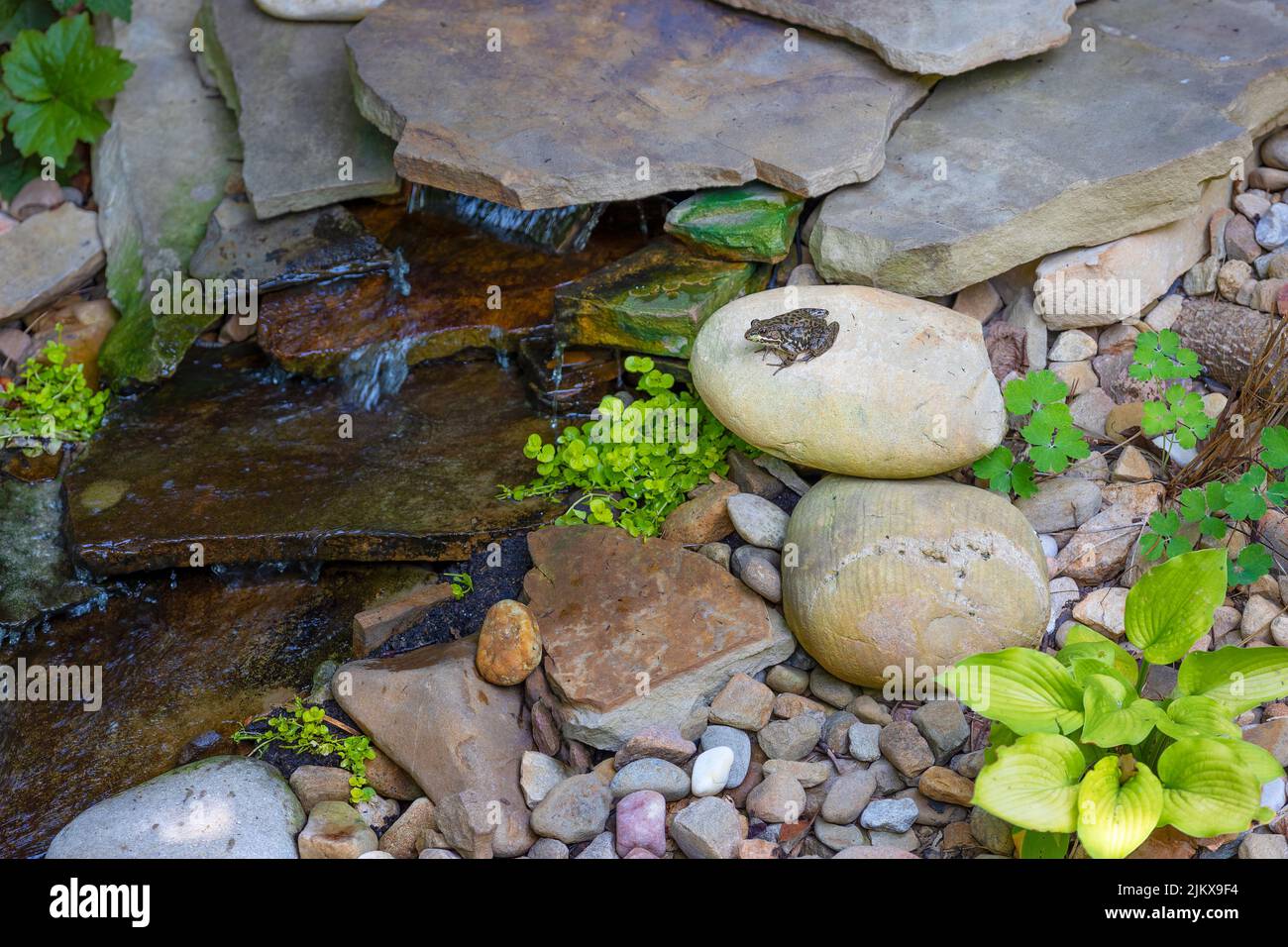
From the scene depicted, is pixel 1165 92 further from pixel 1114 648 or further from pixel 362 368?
pixel 362 368

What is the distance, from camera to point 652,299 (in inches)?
193

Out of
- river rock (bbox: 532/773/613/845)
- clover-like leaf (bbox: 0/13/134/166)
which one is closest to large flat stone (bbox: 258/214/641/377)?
clover-like leaf (bbox: 0/13/134/166)

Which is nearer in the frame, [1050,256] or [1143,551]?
[1143,551]

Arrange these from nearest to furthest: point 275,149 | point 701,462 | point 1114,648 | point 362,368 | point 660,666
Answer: point 1114,648
point 660,666
point 701,462
point 362,368
point 275,149

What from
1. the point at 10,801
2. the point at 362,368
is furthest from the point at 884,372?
the point at 10,801

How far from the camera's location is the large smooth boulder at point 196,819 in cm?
377

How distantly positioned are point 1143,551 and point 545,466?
2.20 meters

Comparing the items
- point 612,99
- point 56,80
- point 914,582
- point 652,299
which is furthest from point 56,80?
point 914,582

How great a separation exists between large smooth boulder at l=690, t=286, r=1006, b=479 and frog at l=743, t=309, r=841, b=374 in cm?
3

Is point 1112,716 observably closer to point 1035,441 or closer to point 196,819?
point 1035,441

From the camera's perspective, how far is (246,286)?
223 inches

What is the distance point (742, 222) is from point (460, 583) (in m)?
1.83

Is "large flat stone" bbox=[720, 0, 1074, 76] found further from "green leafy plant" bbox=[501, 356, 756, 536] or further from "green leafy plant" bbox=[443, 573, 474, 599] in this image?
"green leafy plant" bbox=[443, 573, 474, 599]

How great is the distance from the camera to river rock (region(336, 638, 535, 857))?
12.9 feet
